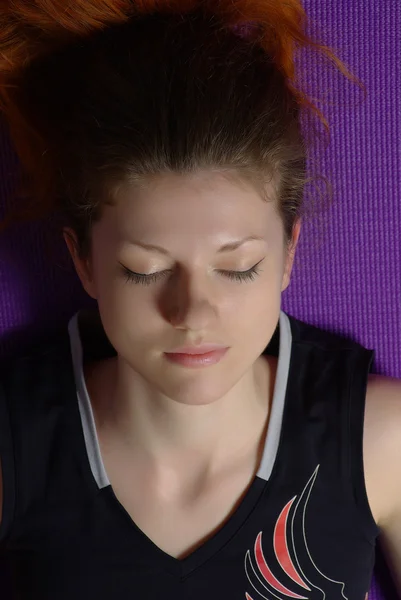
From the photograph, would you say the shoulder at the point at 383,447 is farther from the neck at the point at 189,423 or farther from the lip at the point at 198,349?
the lip at the point at 198,349

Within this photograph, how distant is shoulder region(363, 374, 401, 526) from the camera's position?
3.32 feet

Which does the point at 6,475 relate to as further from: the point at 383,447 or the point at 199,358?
the point at 383,447

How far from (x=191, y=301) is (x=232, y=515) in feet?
1.23

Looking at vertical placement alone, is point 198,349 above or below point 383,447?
above

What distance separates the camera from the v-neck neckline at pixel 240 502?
3.25 feet

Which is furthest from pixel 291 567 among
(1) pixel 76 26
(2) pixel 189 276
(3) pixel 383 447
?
(1) pixel 76 26

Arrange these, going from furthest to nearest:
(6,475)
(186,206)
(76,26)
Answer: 1. (6,475)
2. (76,26)
3. (186,206)

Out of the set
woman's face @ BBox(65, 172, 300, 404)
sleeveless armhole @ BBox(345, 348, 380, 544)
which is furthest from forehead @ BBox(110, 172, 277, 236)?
sleeveless armhole @ BBox(345, 348, 380, 544)

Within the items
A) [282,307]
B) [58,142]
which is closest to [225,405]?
[282,307]

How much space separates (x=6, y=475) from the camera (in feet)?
3.43

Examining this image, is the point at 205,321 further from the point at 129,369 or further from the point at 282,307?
the point at 282,307

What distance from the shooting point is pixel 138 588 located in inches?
39.4

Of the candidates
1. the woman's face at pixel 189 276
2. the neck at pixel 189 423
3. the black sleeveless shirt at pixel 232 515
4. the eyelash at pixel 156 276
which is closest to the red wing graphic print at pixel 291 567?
the black sleeveless shirt at pixel 232 515

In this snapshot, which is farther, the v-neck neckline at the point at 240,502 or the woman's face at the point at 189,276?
the v-neck neckline at the point at 240,502
